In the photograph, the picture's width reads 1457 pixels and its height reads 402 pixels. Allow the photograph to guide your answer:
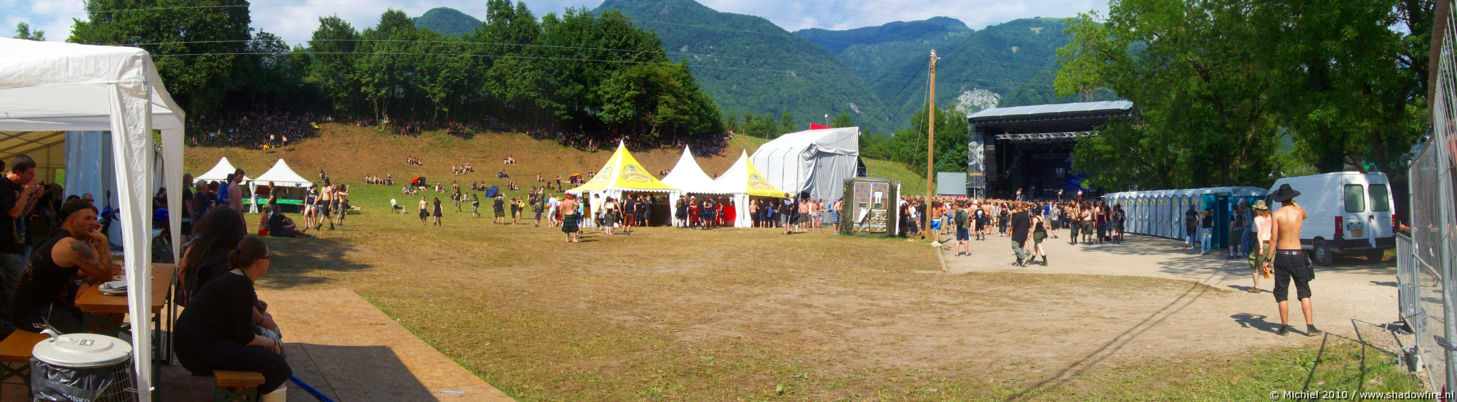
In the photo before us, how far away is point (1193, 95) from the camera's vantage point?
2595 cm

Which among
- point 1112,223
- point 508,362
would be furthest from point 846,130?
point 508,362

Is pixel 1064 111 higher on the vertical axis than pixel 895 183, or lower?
higher

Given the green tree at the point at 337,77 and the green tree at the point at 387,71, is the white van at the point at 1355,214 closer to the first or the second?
the green tree at the point at 387,71

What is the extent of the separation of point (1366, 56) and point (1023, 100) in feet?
578

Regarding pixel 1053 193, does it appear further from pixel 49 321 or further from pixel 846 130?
pixel 49 321

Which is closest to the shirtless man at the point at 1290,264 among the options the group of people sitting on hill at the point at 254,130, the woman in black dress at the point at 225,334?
the woman in black dress at the point at 225,334

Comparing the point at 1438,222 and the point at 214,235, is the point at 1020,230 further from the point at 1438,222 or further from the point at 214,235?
the point at 214,235

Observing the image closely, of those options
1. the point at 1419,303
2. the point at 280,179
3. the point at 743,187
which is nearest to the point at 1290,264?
the point at 1419,303

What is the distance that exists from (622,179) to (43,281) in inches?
998

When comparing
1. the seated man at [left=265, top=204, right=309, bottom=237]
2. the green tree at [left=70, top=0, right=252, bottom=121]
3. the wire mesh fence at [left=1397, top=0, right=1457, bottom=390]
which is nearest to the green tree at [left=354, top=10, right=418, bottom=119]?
the green tree at [left=70, top=0, right=252, bottom=121]

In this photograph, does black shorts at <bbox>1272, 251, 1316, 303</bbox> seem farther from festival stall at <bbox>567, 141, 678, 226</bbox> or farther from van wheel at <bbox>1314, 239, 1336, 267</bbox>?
festival stall at <bbox>567, 141, 678, 226</bbox>

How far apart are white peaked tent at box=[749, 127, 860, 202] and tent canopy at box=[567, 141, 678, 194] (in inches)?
283

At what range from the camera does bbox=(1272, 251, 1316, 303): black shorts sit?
803cm

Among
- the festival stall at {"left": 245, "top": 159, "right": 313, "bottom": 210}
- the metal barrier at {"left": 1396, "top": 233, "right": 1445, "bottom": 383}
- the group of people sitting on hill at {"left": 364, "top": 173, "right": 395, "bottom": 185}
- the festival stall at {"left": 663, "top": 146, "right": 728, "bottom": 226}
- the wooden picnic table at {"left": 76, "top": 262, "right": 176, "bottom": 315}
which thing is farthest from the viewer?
the group of people sitting on hill at {"left": 364, "top": 173, "right": 395, "bottom": 185}
